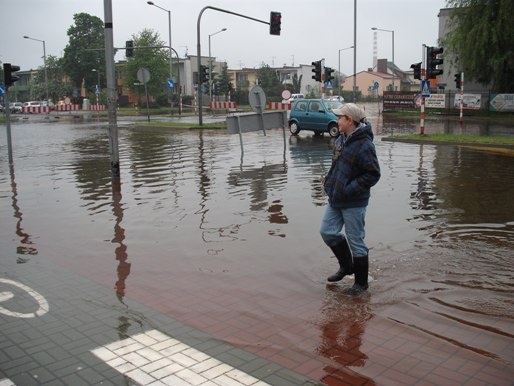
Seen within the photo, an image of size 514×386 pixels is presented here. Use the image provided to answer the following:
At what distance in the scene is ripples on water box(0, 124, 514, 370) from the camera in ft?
18.9

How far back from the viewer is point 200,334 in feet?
15.2

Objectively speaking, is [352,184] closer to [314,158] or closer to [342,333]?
[342,333]

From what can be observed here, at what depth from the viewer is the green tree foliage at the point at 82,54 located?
87500 mm

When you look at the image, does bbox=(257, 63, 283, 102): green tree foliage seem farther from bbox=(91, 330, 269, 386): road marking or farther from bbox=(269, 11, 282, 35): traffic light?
bbox=(91, 330, 269, 386): road marking

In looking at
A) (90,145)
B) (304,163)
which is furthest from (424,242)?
(90,145)

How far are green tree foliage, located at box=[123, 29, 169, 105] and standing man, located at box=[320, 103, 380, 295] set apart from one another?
2402 inches

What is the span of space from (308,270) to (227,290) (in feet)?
3.53

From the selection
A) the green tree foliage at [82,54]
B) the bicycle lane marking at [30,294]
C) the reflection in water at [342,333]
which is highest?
the green tree foliage at [82,54]

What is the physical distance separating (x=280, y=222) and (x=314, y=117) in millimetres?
16467

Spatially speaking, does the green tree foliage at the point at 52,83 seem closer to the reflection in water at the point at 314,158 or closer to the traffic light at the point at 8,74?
the reflection in water at the point at 314,158

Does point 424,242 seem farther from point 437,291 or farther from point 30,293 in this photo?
point 30,293

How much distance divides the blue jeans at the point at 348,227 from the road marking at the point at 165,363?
6.49ft

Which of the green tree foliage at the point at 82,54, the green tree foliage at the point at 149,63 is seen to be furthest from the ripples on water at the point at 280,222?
the green tree foliage at the point at 82,54

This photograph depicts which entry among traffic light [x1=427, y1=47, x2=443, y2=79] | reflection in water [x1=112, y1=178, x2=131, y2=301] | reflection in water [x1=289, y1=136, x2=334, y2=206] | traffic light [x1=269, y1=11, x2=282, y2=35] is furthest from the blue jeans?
traffic light [x1=269, y1=11, x2=282, y2=35]
